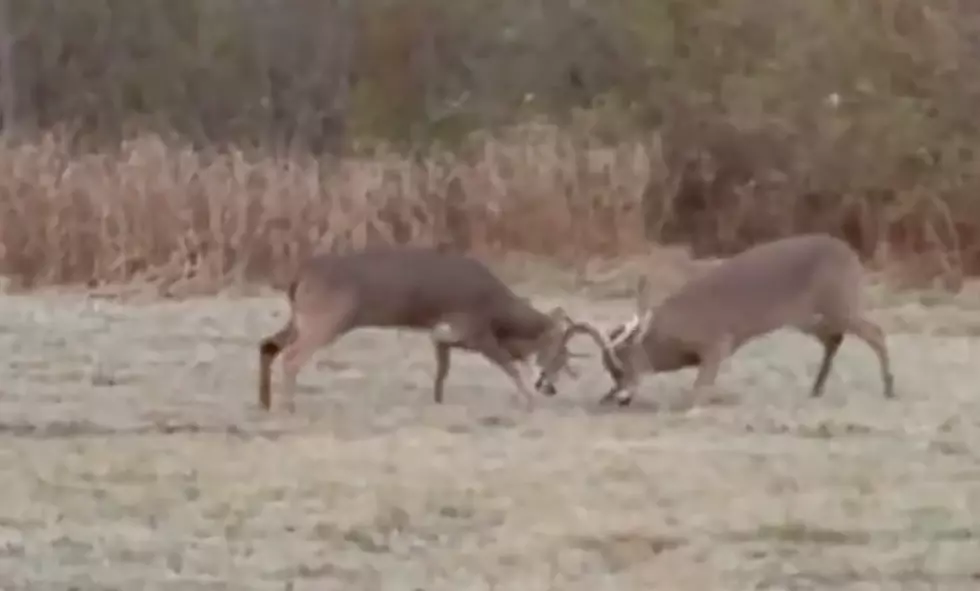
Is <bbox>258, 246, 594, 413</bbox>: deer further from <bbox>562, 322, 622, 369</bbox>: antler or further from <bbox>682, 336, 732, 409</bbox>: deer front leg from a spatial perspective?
<bbox>682, 336, 732, 409</bbox>: deer front leg

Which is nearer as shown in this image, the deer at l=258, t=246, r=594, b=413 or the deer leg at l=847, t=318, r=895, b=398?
the deer at l=258, t=246, r=594, b=413

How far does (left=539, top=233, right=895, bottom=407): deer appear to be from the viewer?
2135 millimetres

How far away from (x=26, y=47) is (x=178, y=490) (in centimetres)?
258

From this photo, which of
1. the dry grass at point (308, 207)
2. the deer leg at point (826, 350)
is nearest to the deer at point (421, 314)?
the deer leg at point (826, 350)

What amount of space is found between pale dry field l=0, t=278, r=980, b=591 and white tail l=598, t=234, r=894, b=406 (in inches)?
2.6

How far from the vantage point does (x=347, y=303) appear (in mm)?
2064

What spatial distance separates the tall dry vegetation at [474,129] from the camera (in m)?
3.34

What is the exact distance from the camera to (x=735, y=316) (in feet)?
7.03

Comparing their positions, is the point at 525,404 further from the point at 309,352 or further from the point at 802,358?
the point at 802,358

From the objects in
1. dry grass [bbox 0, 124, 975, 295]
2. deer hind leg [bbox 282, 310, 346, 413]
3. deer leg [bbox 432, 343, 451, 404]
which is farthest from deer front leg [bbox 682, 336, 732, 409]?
dry grass [bbox 0, 124, 975, 295]

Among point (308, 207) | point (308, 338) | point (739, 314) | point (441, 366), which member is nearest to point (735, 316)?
point (739, 314)

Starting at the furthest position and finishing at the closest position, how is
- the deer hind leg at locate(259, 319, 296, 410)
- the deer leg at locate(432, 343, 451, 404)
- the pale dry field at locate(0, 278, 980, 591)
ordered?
the deer leg at locate(432, 343, 451, 404)
the deer hind leg at locate(259, 319, 296, 410)
the pale dry field at locate(0, 278, 980, 591)

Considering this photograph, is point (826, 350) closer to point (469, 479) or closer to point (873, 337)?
point (873, 337)

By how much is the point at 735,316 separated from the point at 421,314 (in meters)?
0.49
